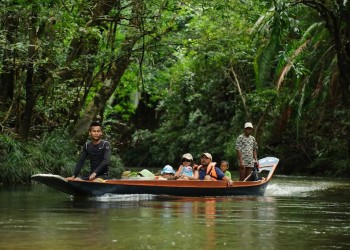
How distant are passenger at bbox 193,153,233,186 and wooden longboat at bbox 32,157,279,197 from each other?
345 millimetres

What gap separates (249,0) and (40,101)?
20.5 ft

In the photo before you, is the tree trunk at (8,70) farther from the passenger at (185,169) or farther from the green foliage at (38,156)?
the passenger at (185,169)

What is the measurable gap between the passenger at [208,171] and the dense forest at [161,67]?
2.74 metres

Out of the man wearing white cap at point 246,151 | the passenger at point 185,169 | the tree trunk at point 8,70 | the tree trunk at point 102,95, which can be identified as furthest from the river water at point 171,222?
the tree trunk at point 102,95

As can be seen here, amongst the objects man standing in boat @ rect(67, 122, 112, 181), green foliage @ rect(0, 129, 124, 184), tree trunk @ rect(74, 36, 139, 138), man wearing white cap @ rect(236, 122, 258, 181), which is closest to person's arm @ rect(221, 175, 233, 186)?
man wearing white cap @ rect(236, 122, 258, 181)

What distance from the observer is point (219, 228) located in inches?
324

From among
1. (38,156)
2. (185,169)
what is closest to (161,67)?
(38,156)

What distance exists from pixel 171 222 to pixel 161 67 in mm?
15586

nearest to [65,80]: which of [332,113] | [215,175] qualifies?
[215,175]

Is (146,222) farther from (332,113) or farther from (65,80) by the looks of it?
(332,113)

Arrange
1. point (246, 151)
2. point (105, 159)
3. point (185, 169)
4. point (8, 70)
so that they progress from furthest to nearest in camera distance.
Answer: point (8, 70)
point (246, 151)
point (185, 169)
point (105, 159)

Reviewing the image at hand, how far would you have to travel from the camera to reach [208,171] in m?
14.6

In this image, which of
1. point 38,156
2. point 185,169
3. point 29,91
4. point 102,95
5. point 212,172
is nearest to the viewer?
point 212,172

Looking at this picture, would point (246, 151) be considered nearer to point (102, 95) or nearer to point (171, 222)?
point (102, 95)
